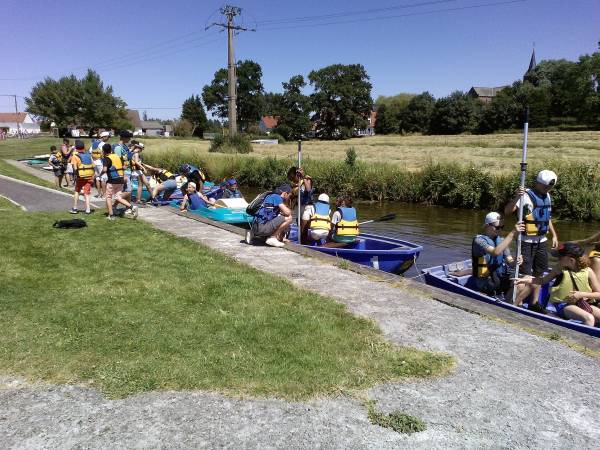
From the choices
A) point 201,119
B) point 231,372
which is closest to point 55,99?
point 201,119

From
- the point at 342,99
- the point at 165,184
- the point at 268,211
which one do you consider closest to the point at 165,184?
the point at 165,184

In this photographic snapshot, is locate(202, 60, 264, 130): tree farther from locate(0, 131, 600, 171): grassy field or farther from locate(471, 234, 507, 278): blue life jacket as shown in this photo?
locate(471, 234, 507, 278): blue life jacket

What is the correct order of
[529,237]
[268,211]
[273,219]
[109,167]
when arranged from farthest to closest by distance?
[109,167] < [268,211] < [273,219] < [529,237]

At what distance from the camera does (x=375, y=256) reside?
8.98 m

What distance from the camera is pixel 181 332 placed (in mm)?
4891

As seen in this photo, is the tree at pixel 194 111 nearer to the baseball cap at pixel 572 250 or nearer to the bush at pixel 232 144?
the bush at pixel 232 144

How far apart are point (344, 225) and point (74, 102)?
69357 millimetres

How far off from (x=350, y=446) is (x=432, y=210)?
703 inches

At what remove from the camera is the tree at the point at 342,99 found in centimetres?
8075

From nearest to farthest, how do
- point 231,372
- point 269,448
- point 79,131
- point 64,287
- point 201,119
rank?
point 269,448, point 231,372, point 64,287, point 79,131, point 201,119

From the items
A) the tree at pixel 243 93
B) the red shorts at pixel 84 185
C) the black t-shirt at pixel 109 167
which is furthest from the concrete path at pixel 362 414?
the tree at pixel 243 93

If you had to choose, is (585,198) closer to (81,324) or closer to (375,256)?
(375,256)

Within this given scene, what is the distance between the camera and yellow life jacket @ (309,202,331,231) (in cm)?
976

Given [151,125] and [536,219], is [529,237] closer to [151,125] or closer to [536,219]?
[536,219]
